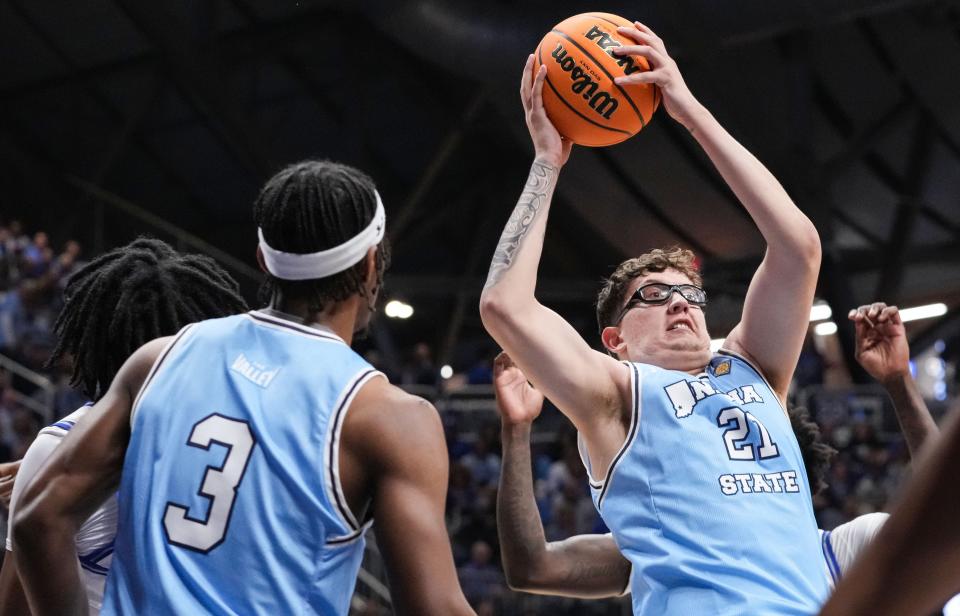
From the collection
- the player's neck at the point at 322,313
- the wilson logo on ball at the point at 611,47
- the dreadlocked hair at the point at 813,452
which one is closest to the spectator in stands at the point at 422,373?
the dreadlocked hair at the point at 813,452

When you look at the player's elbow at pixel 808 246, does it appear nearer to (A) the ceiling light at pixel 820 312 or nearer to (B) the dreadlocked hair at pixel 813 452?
(B) the dreadlocked hair at pixel 813 452

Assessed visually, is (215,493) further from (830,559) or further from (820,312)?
(820,312)

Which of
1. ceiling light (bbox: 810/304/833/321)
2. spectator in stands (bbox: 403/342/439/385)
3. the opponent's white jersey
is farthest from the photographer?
ceiling light (bbox: 810/304/833/321)

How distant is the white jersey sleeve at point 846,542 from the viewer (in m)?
3.89

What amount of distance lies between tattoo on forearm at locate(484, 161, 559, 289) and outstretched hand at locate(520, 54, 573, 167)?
54mm

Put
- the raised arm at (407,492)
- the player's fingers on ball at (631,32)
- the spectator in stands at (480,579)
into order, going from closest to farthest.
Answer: the raised arm at (407,492) → the player's fingers on ball at (631,32) → the spectator in stands at (480,579)

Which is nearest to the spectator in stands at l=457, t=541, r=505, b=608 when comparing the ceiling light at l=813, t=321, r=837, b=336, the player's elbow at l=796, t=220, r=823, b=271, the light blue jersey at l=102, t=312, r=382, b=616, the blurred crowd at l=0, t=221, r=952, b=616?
the blurred crowd at l=0, t=221, r=952, b=616

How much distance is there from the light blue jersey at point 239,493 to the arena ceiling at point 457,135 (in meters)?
10.9

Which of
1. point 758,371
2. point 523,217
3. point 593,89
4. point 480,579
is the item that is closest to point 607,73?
point 593,89

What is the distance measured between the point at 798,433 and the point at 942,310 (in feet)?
55.5

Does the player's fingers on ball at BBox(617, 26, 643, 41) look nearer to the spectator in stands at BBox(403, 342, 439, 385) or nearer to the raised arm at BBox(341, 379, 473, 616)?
the raised arm at BBox(341, 379, 473, 616)

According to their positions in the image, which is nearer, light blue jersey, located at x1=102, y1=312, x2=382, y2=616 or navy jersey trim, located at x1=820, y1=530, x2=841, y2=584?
light blue jersey, located at x1=102, y1=312, x2=382, y2=616

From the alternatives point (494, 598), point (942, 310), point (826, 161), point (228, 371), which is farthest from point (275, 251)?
point (942, 310)

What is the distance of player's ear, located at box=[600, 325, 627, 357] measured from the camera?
3.96 metres
